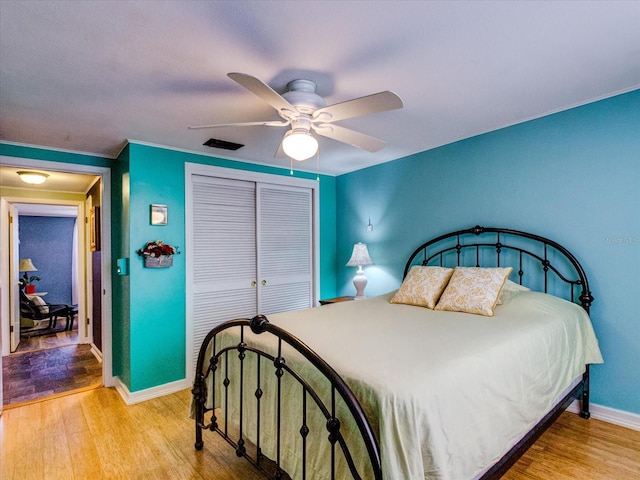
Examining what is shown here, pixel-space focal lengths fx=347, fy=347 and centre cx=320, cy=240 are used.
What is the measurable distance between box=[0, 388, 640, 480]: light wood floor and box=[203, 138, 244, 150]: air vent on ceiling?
94.5 inches

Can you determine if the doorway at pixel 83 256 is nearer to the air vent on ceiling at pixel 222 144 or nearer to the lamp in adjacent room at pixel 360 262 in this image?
the air vent on ceiling at pixel 222 144

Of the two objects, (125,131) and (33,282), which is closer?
(125,131)

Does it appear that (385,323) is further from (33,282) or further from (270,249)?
(33,282)

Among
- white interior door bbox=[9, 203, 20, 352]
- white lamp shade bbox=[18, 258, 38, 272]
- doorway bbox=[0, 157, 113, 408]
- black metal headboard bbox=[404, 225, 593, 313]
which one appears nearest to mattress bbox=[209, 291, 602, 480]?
black metal headboard bbox=[404, 225, 593, 313]

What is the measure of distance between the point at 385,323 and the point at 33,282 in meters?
7.96

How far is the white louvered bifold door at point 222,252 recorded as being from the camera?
3.60 metres

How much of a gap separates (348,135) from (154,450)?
97.0 inches

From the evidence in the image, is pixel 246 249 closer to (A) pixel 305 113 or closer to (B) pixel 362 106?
(A) pixel 305 113

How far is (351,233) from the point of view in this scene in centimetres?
460

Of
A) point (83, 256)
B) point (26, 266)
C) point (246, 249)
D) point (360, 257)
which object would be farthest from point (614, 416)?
point (26, 266)

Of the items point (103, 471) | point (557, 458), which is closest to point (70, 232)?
point (103, 471)

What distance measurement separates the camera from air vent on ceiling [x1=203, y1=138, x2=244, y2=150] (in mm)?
3262

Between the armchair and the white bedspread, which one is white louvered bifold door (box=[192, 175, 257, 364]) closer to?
the white bedspread

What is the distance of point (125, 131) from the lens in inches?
114
